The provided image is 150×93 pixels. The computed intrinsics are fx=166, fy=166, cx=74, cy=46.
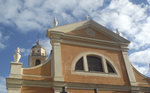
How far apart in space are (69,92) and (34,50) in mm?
17414

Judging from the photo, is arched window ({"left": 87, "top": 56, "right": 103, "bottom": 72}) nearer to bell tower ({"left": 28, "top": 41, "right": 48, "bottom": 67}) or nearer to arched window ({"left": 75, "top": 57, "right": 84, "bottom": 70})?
arched window ({"left": 75, "top": 57, "right": 84, "bottom": 70})

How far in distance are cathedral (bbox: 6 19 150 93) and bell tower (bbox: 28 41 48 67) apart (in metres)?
12.7

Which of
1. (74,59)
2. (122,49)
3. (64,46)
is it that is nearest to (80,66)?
(74,59)

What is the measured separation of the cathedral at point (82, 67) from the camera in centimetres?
1021

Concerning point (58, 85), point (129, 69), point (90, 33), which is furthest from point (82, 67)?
point (129, 69)

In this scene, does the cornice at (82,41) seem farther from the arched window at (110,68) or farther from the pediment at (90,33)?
the arched window at (110,68)

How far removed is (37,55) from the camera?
25.6m

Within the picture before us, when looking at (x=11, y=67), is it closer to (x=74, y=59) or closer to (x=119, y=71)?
→ (x=74, y=59)

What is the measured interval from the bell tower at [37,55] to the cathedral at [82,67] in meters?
12.7

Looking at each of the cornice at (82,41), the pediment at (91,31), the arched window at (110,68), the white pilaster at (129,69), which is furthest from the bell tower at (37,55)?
the white pilaster at (129,69)

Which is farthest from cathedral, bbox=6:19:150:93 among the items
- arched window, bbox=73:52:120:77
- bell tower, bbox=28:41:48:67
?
bell tower, bbox=28:41:48:67

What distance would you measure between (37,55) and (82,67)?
14775 millimetres

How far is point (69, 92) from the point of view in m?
10.6

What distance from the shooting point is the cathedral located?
10.2 metres
